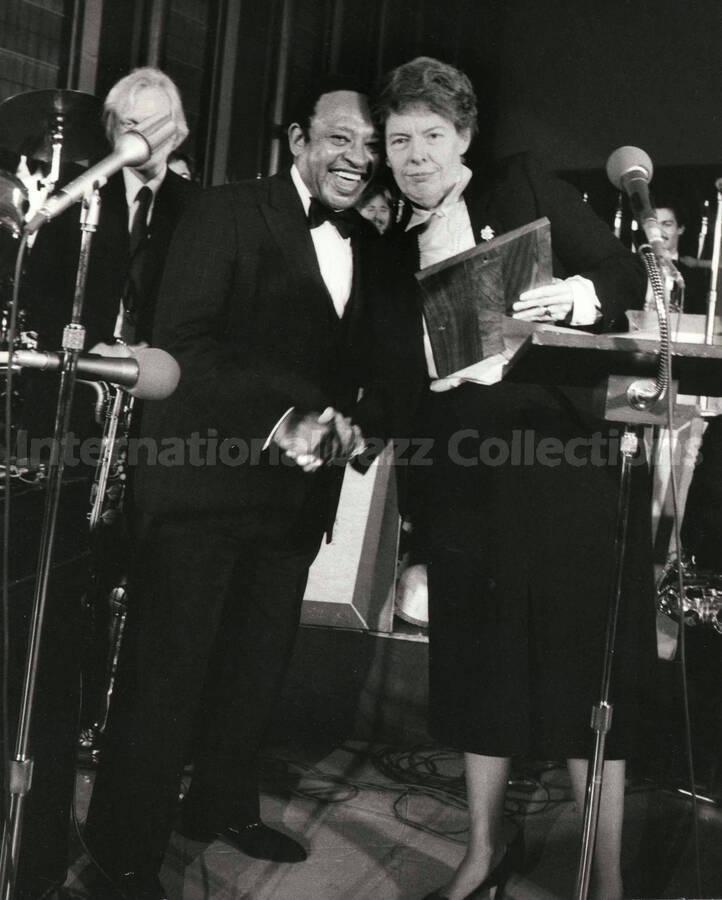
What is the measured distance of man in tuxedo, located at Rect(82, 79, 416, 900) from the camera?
2.05 m

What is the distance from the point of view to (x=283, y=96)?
10.7 ft

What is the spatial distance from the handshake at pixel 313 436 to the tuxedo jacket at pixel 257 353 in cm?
14

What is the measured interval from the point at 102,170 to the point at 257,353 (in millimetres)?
848

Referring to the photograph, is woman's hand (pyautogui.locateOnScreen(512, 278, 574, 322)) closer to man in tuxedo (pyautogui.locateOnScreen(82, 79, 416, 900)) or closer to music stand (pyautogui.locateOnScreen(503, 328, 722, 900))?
music stand (pyautogui.locateOnScreen(503, 328, 722, 900))

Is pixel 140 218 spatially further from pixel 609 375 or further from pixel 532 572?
pixel 609 375

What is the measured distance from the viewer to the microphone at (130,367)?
55.9 inches

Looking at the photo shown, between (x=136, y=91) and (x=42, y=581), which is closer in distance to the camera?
(x=42, y=581)

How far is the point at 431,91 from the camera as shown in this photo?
2227mm

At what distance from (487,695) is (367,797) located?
954 millimetres

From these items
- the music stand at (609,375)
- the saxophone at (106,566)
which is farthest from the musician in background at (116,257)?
the music stand at (609,375)

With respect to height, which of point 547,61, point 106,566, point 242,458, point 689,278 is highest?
point 547,61

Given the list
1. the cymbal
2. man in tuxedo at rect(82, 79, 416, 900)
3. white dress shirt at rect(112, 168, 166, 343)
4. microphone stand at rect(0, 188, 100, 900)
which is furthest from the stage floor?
the cymbal

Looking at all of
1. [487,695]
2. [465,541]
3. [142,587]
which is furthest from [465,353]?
[142,587]

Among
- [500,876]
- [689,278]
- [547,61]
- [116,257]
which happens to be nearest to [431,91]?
[116,257]
